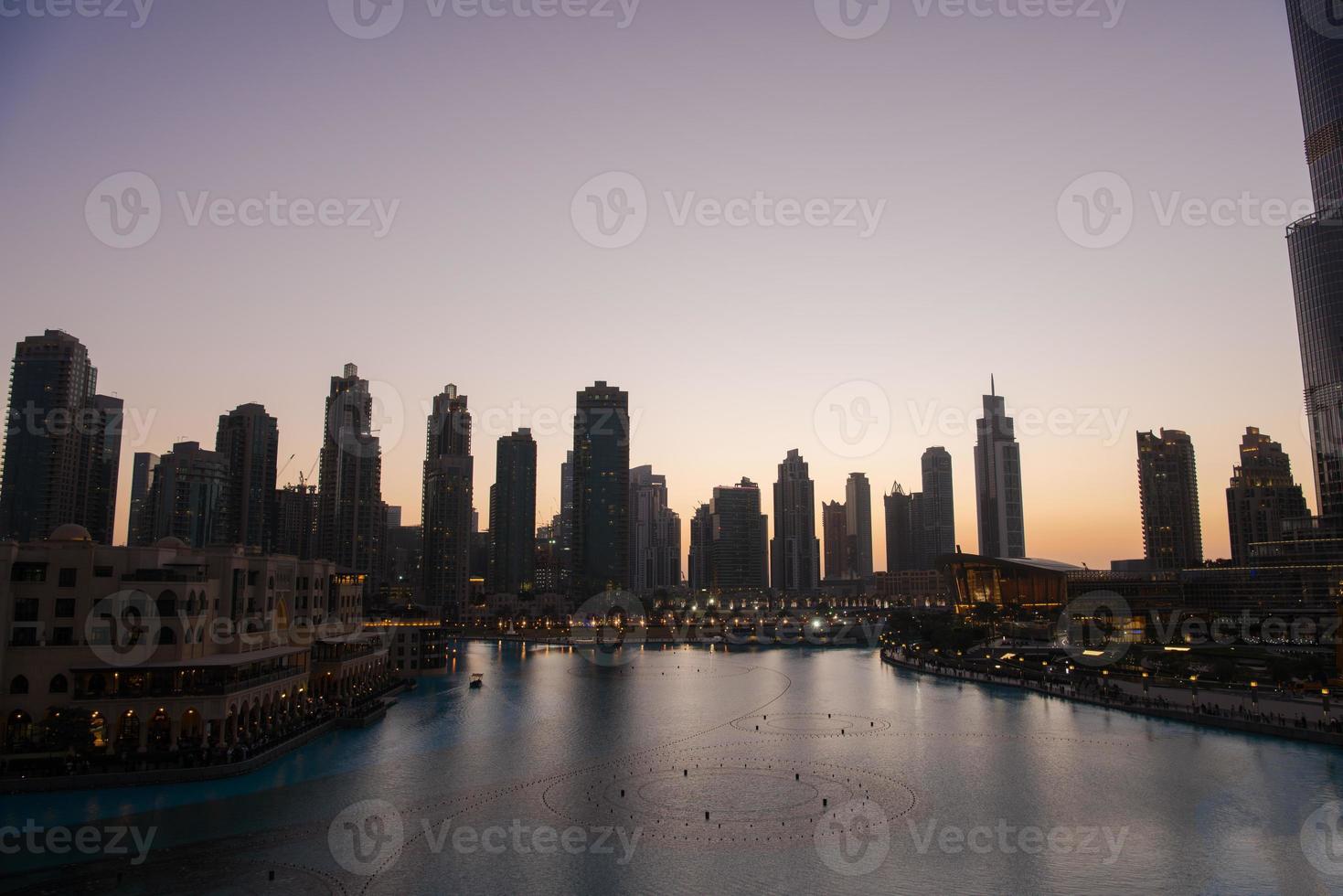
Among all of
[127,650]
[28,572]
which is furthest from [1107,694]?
[28,572]

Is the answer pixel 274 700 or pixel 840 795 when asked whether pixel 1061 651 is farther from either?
pixel 274 700

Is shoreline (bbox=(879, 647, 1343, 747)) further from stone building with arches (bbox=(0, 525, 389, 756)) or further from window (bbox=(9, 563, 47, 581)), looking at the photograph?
window (bbox=(9, 563, 47, 581))

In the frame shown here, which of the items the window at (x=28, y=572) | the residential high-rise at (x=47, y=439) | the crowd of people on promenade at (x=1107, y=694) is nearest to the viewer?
the window at (x=28, y=572)

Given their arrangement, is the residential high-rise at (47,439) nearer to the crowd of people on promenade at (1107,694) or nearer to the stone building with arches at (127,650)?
the stone building with arches at (127,650)

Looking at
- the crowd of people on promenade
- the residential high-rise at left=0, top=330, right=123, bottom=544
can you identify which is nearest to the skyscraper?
the crowd of people on promenade

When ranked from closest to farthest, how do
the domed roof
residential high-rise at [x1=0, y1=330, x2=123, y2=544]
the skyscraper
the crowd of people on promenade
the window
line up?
the window < the domed roof < the crowd of people on promenade < the skyscraper < residential high-rise at [x1=0, y1=330, x2=123, y2=544]

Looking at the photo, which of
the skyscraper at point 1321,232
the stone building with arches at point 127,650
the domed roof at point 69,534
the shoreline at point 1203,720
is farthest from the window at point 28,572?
the skyscraper at point 1321,232
